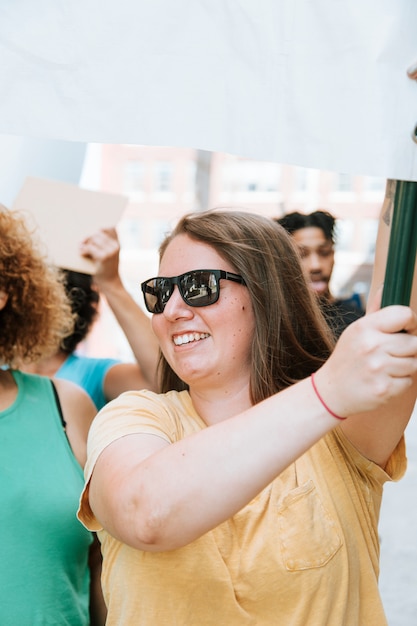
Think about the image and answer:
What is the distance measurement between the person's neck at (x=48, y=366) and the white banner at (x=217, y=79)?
72.9 inches

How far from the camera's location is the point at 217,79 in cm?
117

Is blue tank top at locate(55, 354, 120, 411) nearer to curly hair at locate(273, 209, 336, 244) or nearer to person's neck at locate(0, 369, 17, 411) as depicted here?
person's neck at locate(0, 369, 17, 411)

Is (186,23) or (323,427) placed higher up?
(186,23)

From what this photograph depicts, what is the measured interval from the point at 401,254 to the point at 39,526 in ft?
3.86

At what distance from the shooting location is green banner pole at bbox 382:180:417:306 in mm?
Answer: 1106

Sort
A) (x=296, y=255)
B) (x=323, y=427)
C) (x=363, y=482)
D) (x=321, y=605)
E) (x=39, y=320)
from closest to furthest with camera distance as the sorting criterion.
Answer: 1. (x=323, y=427)
2. (x=321, y=605)
3. (x=363, y=482)
4. (x=296, y=255)
5. (x=39, y=320)

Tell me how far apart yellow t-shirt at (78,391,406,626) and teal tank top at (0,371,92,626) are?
387mm

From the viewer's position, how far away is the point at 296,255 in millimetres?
1799

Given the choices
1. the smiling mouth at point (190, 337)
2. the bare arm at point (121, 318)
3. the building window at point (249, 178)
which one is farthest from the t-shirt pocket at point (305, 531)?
the building window at point (249, 178)

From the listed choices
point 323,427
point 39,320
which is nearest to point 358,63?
point 323,427

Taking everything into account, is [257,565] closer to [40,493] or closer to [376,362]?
[376,362]

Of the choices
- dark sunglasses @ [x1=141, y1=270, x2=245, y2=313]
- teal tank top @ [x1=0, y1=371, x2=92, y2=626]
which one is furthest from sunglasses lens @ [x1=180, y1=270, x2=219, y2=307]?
teal tank top @ [x1=0, y1=371, x2=92, y2=626]

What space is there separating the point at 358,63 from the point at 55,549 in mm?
1328

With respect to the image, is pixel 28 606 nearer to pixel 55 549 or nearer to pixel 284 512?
pixel 55 549
